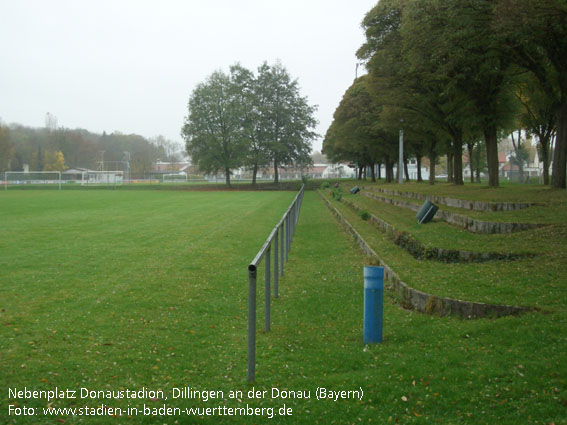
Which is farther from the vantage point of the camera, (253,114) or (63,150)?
(63,150)

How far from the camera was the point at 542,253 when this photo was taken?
26.8 ft

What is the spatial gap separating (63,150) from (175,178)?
27.1 metres

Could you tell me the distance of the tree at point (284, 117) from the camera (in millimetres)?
69688

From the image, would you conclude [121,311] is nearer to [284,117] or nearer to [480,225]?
[480,225]

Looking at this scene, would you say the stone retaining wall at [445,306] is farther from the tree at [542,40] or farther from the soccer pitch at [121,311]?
the tree at [542,40]

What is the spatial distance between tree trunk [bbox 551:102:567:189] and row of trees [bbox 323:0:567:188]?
0.03 metres

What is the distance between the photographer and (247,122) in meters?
68.8

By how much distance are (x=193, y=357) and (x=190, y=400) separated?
1.10m

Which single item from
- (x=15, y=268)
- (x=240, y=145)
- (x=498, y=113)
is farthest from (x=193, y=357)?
(x=240, y=145)

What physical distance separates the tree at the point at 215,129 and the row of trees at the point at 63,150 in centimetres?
3058

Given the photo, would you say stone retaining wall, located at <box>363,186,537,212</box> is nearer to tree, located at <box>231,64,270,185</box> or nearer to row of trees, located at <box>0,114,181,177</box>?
tree, located at <box>231,64,270,185</box>

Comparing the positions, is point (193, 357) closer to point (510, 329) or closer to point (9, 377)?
point (9, 377)

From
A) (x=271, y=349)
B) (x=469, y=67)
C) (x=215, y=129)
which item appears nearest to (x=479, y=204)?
(x=469, y=67)

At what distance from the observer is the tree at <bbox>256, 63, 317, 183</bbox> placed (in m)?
69.7
